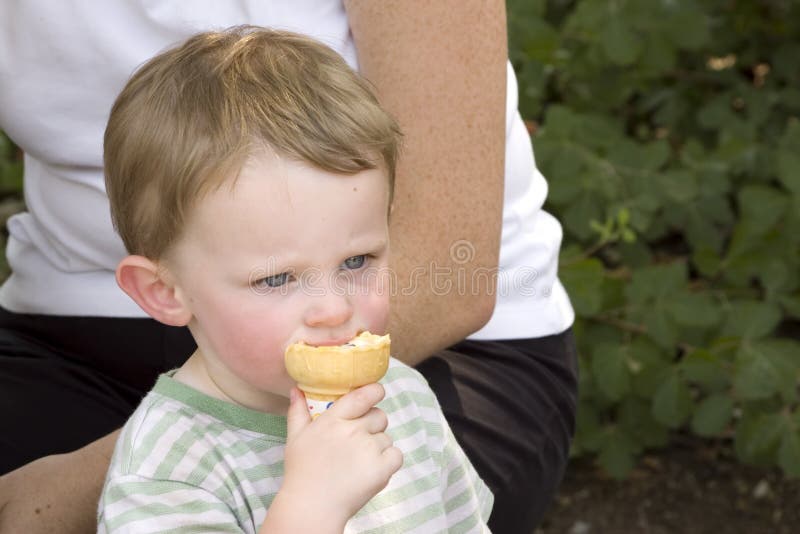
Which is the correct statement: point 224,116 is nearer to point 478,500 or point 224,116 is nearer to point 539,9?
point 478,500

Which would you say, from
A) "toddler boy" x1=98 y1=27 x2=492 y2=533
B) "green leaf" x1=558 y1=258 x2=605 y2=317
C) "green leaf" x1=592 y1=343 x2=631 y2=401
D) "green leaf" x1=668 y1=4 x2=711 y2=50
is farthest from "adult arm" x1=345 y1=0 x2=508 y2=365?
"green leaf" x1=668 y1=4 x2=711 y2=50

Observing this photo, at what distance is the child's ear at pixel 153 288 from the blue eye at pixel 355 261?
180mm

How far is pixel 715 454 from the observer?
3.01 m

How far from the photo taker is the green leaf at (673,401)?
265 cm

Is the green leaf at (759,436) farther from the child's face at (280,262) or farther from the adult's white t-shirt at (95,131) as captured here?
the child's face at (280,262)

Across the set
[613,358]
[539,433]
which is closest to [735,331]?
[613,358]

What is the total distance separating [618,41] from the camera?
2.82 meters

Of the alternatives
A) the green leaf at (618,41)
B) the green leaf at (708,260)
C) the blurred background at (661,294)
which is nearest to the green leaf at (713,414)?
the blurred background at (661,294)

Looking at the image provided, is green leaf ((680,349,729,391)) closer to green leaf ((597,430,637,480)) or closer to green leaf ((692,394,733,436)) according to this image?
green leaf ((692,394,733,436))

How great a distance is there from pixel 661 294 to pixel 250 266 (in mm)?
1610

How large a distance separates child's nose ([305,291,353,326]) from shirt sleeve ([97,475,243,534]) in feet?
0.69

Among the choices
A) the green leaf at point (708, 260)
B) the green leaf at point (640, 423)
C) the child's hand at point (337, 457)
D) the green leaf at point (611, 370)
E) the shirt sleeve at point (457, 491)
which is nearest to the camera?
the child's hand at point (337, 457)

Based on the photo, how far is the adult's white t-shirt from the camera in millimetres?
1636

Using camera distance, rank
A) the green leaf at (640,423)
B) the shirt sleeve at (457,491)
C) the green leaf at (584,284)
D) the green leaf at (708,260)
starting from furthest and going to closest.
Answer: the green leaf at (708,260) → the green leaf at (640,423) → the green leaf at (584,284) → the shirt sleeve at (457,491)
